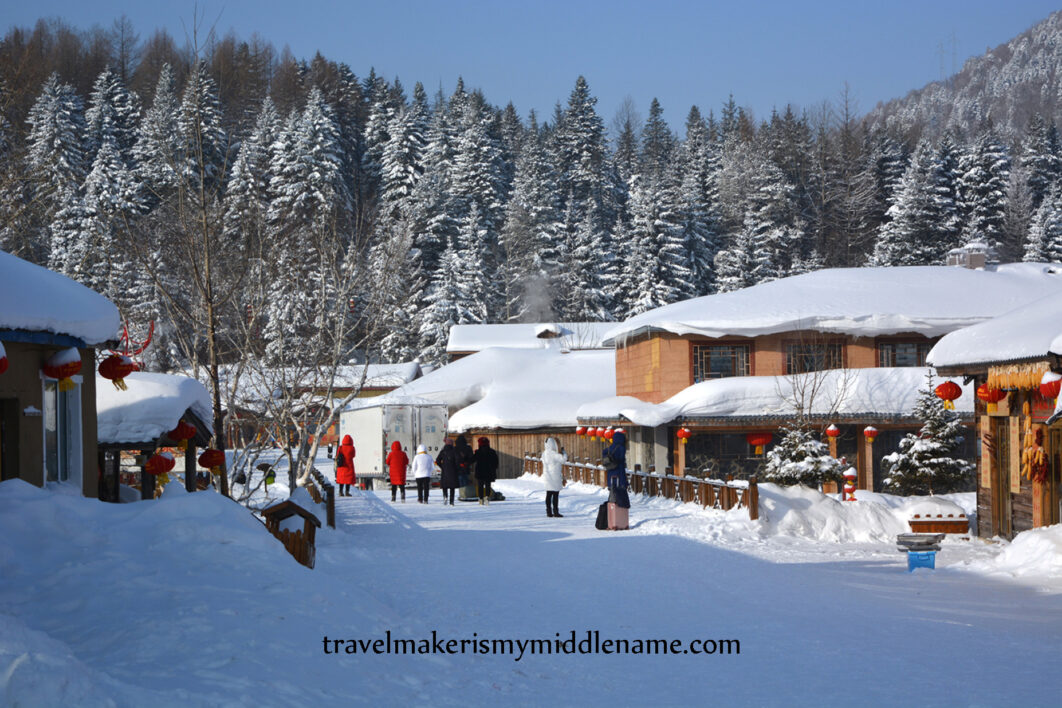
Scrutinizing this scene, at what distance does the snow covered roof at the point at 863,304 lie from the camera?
1192 inches

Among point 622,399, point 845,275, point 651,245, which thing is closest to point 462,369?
point 622,399

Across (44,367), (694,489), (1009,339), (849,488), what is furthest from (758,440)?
(44,367)

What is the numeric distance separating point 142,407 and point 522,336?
41.6 metres

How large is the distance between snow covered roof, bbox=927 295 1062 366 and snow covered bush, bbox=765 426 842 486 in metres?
4.15

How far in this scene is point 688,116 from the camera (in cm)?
10188

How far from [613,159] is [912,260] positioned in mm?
39672

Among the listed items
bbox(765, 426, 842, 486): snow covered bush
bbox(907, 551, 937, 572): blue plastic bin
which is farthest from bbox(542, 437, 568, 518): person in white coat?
bbox(907, 551, 937, 572): blue plastic bin

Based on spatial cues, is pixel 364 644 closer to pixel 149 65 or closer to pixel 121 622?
pixel 121 622

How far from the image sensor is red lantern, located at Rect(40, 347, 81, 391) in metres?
10.1

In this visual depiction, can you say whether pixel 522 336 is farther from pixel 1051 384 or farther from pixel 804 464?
pixel 1051 384

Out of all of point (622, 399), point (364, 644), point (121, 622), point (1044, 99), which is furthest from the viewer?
point (1044, 99)

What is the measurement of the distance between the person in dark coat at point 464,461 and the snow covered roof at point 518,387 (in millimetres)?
12258

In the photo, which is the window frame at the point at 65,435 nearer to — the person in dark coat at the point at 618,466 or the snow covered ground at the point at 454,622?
the snow covered ground at the point at 454,622

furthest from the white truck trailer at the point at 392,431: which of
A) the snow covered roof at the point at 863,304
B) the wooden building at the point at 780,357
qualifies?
the snow covered roof at the point at 863,304
